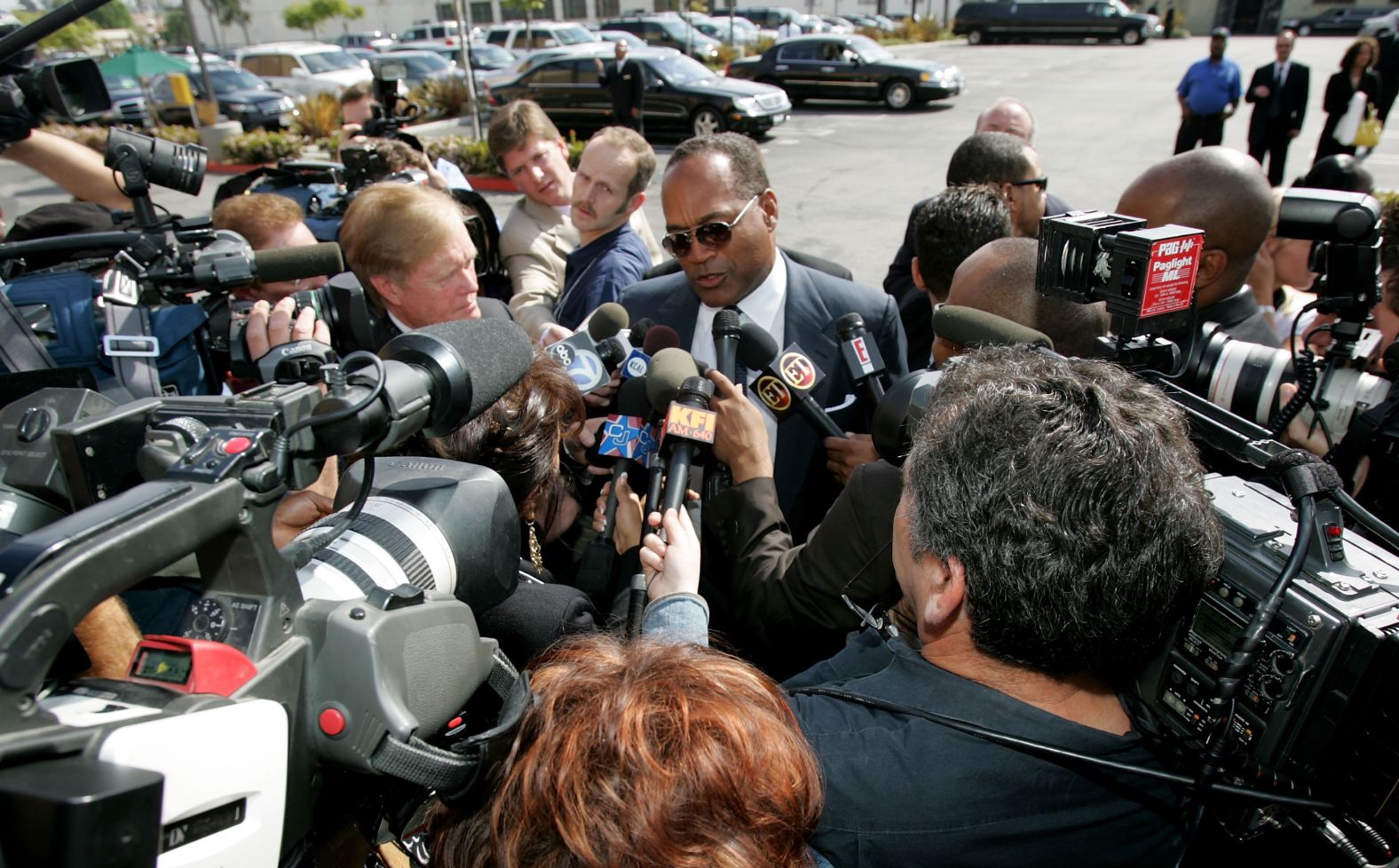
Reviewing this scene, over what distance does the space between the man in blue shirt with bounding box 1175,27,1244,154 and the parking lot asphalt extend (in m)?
1.05

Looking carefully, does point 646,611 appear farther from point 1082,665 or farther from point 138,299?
point 138,299

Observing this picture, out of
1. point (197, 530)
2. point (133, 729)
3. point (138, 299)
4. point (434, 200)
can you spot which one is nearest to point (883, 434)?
point (197, 530)

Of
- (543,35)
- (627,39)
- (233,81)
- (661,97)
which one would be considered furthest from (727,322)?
(543,35)

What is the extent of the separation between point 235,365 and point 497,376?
5.01ft

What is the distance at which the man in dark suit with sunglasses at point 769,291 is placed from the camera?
8.33 feet

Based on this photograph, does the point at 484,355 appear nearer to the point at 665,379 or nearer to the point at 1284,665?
the point at 665,379

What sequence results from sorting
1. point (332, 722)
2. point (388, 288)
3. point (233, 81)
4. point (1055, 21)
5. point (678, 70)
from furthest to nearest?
1. point (1055, 21)
2. point (233, 81)
3. point (678, 70)
4. point (388, 288)
5. point (332, 722)

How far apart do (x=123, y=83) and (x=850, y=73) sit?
47.8 ft

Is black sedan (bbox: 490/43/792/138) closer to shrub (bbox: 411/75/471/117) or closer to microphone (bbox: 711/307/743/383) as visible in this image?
shrub (bbox: 411/75/471/117)

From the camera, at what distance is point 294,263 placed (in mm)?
2148

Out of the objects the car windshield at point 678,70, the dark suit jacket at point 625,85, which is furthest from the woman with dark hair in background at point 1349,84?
the car windshield at point 678,70

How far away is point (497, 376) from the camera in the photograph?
1.17 m

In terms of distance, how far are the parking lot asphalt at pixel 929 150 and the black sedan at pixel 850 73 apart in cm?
38

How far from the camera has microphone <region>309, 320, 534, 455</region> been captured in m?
0.94
